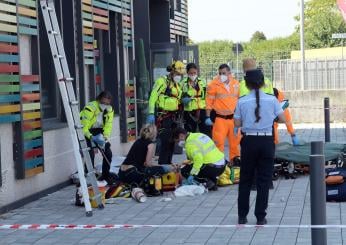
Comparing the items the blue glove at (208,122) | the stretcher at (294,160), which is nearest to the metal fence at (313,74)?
the blue glove at (208,122)

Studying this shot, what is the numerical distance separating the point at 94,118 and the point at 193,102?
9.03 feet

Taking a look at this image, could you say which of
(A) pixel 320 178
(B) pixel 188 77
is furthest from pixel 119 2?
(A) pixel 320 178

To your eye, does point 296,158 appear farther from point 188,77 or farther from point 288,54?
point 288,54

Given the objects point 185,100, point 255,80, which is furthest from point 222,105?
point 255,80

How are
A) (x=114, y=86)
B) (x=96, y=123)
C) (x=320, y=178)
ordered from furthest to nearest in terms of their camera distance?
(x=114, y=86) → (x=96, y=123) → (x=320, y=178)

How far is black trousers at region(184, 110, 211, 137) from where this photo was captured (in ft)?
49.7

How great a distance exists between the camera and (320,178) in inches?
239

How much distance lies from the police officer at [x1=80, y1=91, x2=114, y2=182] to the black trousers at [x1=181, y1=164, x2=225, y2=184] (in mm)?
1420

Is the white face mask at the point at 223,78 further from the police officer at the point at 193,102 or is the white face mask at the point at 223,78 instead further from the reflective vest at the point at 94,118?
the reflective vest at the point at 94,118

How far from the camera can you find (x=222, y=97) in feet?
44.6

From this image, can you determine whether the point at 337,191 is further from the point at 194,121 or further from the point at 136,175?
the point at 194,121

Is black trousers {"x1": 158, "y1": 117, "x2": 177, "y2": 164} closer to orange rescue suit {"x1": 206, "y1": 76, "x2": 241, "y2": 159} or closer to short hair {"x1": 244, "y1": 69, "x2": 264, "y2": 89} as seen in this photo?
orange rescue suit {"x1": 206, "y1": 76, "x2": 241, "y2": 159}

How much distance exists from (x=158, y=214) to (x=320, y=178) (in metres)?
4.57

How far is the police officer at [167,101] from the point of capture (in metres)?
14.6
